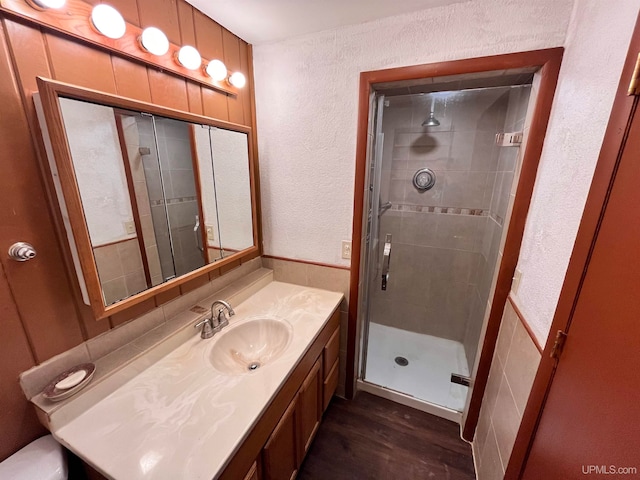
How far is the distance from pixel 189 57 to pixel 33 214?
83 centimetres

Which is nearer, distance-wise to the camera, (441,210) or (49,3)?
(49,3)

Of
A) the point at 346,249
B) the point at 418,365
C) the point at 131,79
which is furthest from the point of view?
the point at 418,365

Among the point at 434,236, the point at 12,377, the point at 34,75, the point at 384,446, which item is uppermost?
the point at 34,75

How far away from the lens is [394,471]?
1374 mm

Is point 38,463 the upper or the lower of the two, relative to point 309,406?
upper

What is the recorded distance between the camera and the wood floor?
1368mm

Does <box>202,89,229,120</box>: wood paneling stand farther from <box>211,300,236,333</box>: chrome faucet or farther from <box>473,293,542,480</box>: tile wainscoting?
<box>473,293,542,480</box>: tile wainscoting

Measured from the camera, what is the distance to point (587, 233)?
666mm

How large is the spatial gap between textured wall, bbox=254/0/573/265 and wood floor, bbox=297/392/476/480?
1.05m

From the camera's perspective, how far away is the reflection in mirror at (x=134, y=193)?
0.83 m

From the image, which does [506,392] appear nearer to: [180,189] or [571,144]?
[571,144]

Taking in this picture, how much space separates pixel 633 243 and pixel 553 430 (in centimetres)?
58

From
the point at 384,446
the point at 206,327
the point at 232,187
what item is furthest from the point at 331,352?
the point at 232,187

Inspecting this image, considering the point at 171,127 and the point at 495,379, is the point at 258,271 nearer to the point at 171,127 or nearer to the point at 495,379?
the point at 171,127
